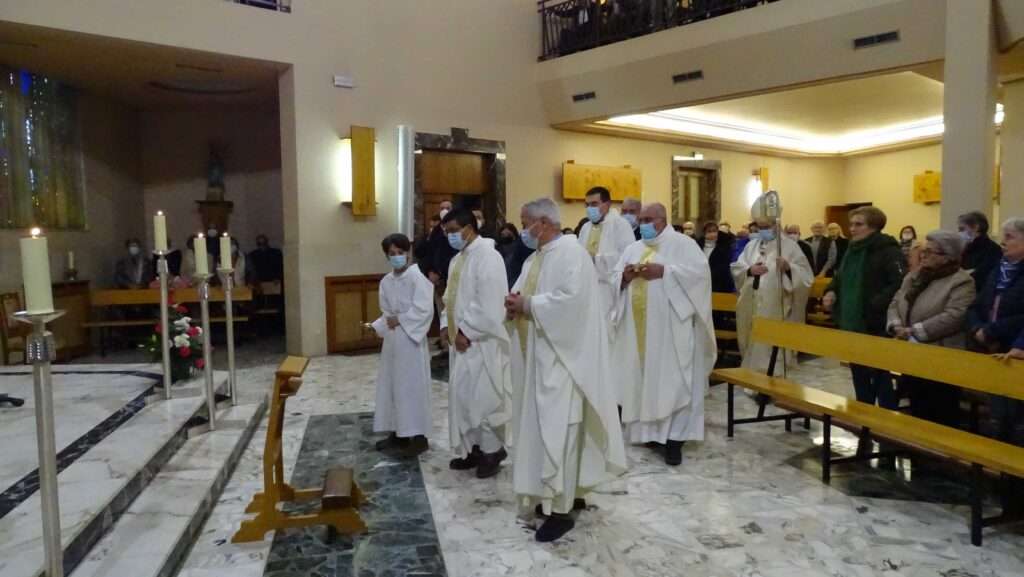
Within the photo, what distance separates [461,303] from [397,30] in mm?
6267

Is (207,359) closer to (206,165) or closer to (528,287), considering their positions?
(528,287)

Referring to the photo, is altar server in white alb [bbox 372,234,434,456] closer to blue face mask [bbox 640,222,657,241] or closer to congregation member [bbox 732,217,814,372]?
blue face mask [bbox 640,222,657,241]

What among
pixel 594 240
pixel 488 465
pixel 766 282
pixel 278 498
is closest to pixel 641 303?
pixel 488 465

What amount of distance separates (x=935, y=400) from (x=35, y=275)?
5014mm

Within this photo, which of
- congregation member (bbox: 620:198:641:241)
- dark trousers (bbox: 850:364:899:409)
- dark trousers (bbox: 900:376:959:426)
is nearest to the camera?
dark trousers (bbox: 900:376:959:426)

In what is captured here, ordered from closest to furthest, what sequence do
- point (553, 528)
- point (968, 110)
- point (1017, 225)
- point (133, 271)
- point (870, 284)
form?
1. point (553, 528)
2. point (1017, 225)
3. point (870, 284)
4. point (968, 110)
5. point (133, 271)

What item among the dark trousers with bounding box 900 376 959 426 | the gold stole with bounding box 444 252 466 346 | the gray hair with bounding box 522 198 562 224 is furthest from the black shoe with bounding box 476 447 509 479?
the dark trousers with bounding box 900 376 959 426

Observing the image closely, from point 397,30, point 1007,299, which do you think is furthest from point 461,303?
point 397,30

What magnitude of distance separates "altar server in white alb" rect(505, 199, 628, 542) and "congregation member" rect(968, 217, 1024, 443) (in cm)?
213

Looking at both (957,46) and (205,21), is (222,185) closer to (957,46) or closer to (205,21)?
(205,21)

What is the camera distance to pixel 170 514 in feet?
11.1

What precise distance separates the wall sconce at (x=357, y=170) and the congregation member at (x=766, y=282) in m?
4.72

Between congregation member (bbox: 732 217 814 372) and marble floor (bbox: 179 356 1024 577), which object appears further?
congregation member (bbox: 732 217 814 372)

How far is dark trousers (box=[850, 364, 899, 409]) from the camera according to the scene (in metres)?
4.79
